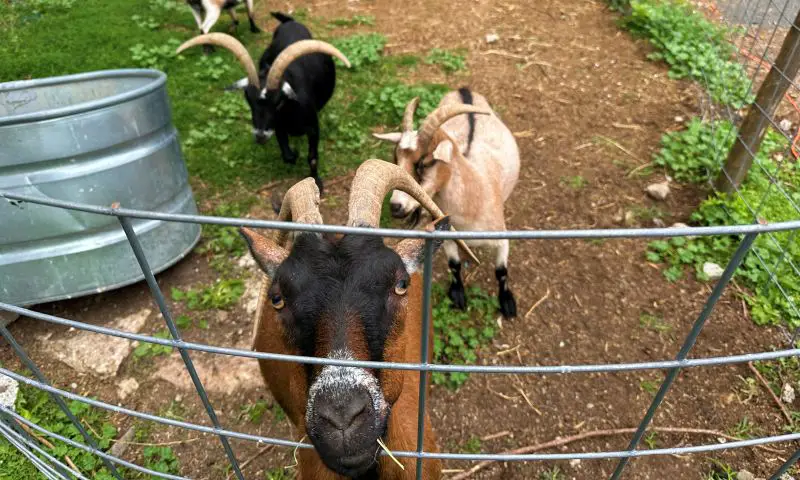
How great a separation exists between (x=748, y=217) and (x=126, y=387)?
499cm

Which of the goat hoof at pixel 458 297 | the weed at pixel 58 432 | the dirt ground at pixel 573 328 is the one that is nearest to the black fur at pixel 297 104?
the dirt ground at pixel 573 328

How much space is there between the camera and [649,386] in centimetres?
319

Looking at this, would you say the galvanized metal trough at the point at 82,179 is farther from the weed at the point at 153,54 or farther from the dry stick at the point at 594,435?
the weed at the point at 153,54

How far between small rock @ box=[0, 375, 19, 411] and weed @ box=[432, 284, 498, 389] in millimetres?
2716

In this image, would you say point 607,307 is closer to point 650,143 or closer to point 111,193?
point 650,143

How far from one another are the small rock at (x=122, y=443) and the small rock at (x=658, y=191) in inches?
183

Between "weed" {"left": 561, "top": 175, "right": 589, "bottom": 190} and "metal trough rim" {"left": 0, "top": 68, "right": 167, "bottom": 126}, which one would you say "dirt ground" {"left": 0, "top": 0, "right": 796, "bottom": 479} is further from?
"metal trough rim" {"left": 0, "top": 68, "right": 167, "bottom": 126}

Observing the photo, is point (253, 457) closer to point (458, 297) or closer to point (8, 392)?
point (8, 392)

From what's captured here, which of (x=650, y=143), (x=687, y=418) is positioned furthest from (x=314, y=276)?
(x=650, y=143)

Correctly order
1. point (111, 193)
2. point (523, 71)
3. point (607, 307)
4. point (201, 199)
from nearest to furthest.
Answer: point (111, 193)
point (607, 307)
point (201, 199)
point (523, 71)

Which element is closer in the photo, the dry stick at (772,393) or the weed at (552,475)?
the weed at (552,475)

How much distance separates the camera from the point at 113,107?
3172 millimetres

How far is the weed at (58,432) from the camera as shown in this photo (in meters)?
2.82

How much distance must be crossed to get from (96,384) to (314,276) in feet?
8.27
